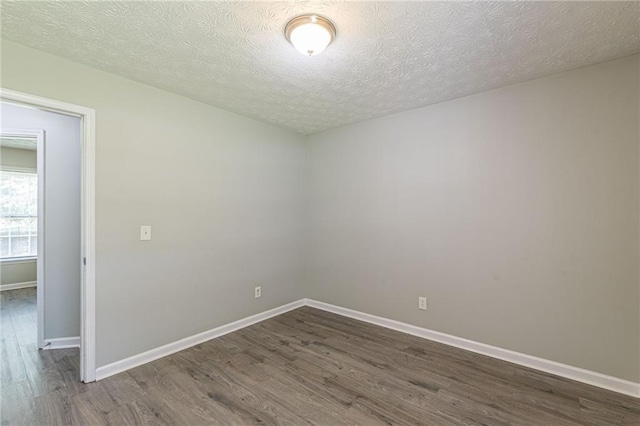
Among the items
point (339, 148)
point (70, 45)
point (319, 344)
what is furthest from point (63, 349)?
point (339, 148)

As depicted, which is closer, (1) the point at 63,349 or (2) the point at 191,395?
(2) the point at 191,395

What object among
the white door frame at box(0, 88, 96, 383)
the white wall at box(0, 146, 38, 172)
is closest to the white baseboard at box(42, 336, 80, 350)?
the white door frame at box(0, 88, 96, 383)

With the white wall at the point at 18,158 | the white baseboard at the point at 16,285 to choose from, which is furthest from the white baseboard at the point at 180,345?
the white wall at the point at 18,158

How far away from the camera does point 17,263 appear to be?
518 cm

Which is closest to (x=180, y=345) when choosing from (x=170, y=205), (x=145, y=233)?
(x=145, y=233)

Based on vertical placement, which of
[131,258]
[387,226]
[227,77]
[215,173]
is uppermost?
[227,77]

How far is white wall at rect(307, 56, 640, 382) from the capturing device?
6.84 ft

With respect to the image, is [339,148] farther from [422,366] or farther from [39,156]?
[39,156]

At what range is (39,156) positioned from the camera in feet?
9.16

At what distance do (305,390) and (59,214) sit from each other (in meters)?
2.87

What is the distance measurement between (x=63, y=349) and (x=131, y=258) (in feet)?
4.33

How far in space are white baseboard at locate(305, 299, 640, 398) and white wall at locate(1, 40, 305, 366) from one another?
1.39 meters

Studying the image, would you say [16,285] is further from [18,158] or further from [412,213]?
[412,213]

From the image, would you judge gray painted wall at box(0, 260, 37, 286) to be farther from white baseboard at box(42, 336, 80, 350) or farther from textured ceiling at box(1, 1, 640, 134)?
textured ceiling at box(1, 1, 640, 134)
